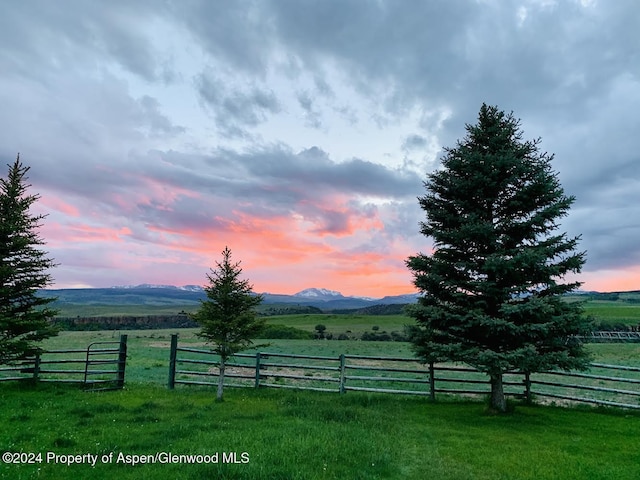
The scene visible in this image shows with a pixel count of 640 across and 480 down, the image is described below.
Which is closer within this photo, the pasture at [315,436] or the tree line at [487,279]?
the pasture at [315,436]

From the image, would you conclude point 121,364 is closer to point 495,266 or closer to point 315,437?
point 315,437

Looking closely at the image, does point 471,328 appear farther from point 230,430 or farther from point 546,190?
point 230,430

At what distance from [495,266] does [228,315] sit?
934cm

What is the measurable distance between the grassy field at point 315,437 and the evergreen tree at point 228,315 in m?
1.95

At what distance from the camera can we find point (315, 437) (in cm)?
916

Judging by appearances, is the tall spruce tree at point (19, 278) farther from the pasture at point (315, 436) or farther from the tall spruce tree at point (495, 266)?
the tall spruce tree at point (495, 266)

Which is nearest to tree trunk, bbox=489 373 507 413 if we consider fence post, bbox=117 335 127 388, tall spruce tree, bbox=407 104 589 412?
tall spruce tree, bbox=407 104 589 412

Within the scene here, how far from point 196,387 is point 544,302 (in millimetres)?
13810

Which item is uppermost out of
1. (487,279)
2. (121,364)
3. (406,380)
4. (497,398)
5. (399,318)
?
(487,279)

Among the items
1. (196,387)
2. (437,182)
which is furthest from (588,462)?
(196,387)

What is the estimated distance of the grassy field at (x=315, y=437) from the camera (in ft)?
24.0

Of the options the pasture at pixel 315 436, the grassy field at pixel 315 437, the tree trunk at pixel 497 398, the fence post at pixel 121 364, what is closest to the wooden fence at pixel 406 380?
the tree trunk at pixel 497 398

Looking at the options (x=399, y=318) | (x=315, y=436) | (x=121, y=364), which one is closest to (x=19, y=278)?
(x=121, y=364)

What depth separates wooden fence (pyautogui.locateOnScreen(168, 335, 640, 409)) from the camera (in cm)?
1438
